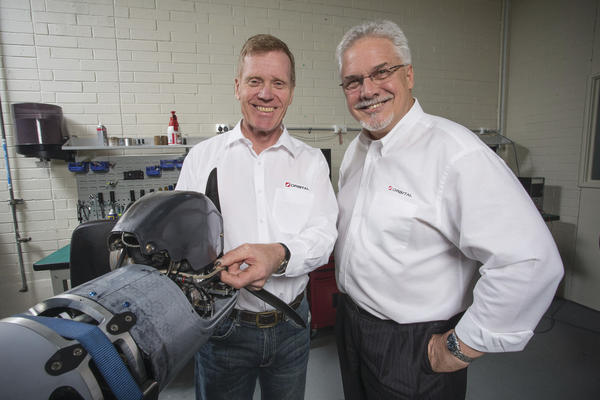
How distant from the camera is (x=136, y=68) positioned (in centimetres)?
277

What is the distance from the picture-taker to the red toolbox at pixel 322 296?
2.51m

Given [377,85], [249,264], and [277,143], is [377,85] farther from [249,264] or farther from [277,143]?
[249,264]

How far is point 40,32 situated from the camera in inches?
100

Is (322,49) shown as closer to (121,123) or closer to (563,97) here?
(121,123)

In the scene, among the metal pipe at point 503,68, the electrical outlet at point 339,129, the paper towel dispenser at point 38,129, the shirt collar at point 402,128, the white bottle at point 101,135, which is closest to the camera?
the shirt collar at point 402,128

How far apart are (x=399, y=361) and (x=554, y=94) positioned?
386cm

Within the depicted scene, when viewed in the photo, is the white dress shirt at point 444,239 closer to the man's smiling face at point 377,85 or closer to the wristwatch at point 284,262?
the man's smiling face at point 377,85

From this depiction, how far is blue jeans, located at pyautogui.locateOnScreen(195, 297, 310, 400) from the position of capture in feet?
3.23

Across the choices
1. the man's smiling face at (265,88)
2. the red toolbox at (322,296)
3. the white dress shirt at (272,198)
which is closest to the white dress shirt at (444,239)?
the white dress shirt at (272,198)

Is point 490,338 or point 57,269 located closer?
point 490,338

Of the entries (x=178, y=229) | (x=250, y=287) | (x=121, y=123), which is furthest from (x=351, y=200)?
(x=121, y=123)

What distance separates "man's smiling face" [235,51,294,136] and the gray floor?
73.5 inches

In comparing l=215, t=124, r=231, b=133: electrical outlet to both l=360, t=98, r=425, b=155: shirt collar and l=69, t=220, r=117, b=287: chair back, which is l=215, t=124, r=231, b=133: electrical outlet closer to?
l=69, t=220, r=117, b=287: chair back

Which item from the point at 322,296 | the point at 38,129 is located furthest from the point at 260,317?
the point at 38,129
